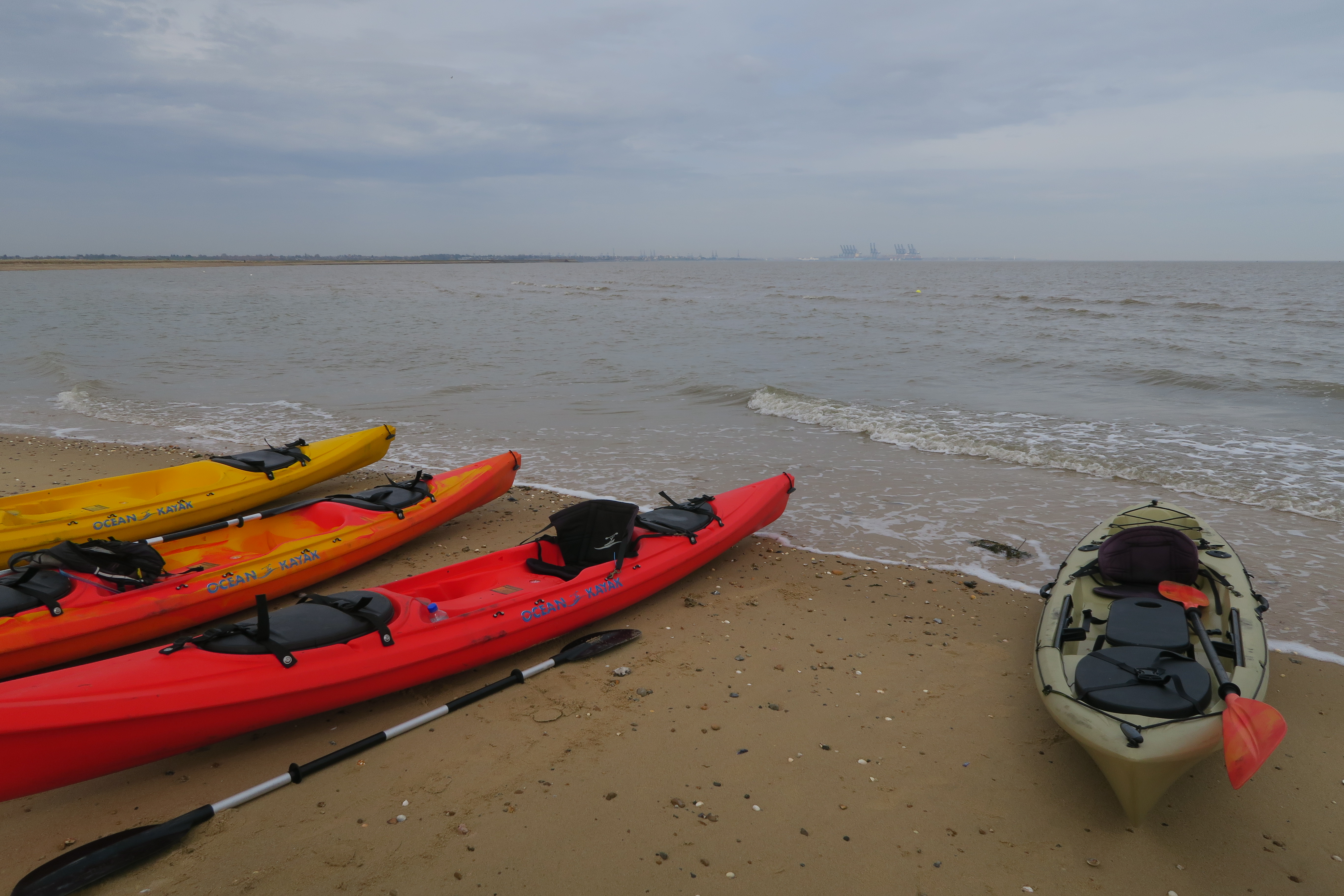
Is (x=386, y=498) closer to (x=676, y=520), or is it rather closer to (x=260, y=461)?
(x=260, y=461)

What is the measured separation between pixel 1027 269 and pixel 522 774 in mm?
122497

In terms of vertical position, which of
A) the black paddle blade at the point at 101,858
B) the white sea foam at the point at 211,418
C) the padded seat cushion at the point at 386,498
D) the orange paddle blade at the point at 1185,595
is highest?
the orange paddle blade at the point at 1185,595

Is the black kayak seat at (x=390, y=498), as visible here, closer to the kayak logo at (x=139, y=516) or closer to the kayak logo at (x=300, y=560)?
the kayak logo at (x=300, y=560)

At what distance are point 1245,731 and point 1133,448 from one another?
7656mm

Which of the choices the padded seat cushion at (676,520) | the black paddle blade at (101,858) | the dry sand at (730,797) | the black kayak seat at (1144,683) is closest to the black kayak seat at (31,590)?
the dry sand at (730,797)

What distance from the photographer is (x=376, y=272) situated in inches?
3807

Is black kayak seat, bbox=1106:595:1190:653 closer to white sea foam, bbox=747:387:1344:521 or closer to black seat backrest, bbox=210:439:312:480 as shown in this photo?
white sea foam, bbox=747:387:1344:521

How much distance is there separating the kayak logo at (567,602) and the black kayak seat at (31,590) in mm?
2666

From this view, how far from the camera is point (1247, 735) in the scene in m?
2.89

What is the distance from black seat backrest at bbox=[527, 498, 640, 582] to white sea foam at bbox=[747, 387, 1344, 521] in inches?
225

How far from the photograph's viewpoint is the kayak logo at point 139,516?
5871 mm

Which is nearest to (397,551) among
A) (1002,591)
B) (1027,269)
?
(1002,591)

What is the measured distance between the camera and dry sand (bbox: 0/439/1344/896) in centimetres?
291

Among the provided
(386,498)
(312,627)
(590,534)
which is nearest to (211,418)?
(386,498)
